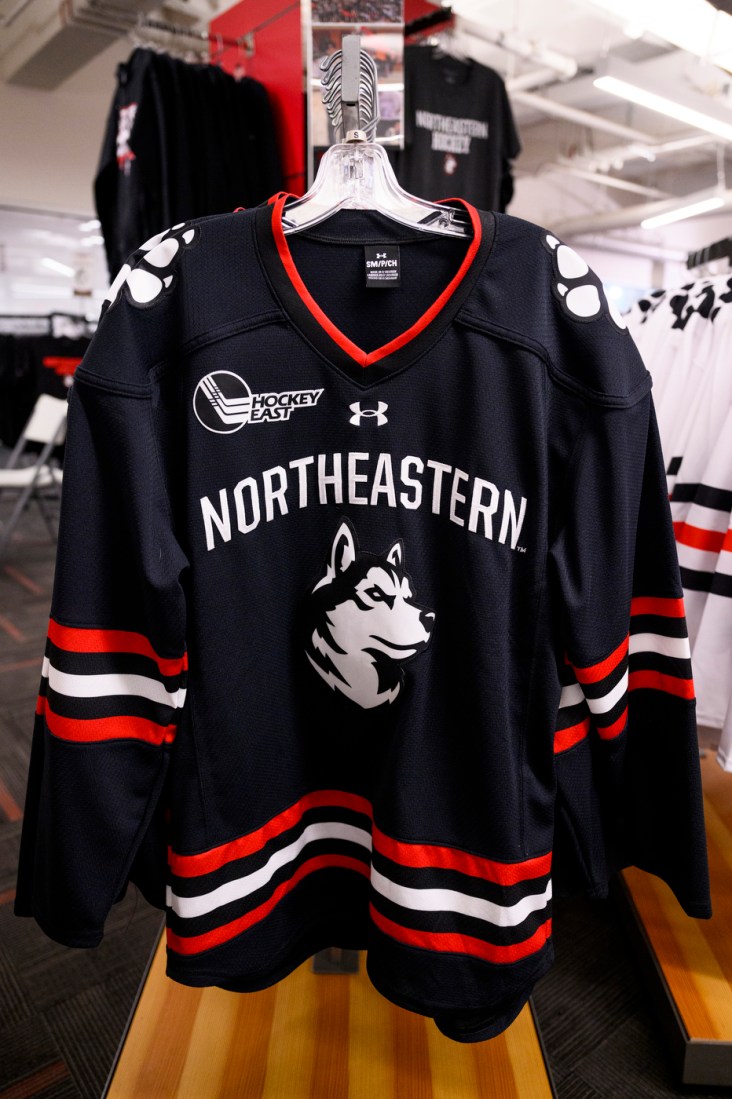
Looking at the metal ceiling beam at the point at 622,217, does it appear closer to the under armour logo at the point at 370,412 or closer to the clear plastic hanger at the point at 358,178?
the clear plastic hanger at the point at 358,178

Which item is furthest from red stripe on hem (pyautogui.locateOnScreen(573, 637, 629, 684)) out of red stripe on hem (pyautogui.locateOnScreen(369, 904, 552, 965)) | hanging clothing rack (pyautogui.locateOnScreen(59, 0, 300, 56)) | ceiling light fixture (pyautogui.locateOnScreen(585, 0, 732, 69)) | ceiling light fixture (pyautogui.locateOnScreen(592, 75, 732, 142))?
ceiling light fixture (pyautogui.locateOnScreen(592, 75, 732, 142))

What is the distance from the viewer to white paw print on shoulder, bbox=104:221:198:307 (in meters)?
0.78

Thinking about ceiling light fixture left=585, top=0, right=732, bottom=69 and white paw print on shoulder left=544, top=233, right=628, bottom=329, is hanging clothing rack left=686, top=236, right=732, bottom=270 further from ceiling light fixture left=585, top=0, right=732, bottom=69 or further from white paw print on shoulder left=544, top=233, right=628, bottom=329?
ceiling light fixture left=585, top=0, right=732, bottom=69

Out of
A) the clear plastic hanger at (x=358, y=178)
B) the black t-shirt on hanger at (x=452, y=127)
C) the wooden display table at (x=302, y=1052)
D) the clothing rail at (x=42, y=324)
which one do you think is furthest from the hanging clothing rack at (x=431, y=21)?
the clothing rail at (x=42, y=324)

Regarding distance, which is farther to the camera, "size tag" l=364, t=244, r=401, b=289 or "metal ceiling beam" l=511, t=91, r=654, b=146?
"metal ceiling beam" l=511, t=91, r=654, b=146

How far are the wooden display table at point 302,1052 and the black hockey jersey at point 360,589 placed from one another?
1.24 feet

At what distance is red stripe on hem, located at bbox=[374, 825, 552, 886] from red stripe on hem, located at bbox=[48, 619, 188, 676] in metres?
0.33

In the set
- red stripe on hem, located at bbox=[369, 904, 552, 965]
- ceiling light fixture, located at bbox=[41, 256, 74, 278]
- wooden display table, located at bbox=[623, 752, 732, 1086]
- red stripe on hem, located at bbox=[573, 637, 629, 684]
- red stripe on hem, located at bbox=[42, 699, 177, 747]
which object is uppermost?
ceiling light fixture, located at bbox=[41, 256, 74, 278]

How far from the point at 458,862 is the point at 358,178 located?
2.79 ft

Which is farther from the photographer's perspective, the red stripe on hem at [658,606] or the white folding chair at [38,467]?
the white folding chair at [38,467]

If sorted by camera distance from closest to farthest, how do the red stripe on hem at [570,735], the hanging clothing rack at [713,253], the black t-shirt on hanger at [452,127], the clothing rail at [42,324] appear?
the red stripe on hem at [570,735] → the hanging clothing rack at [713,253] → the black t-shirt on hanger at [452,127] → the clothing rail at [42,324]

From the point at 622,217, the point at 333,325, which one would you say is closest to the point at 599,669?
the point at 333,325

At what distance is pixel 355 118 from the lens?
2.85 ft

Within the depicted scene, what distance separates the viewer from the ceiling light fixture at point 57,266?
639 cm
